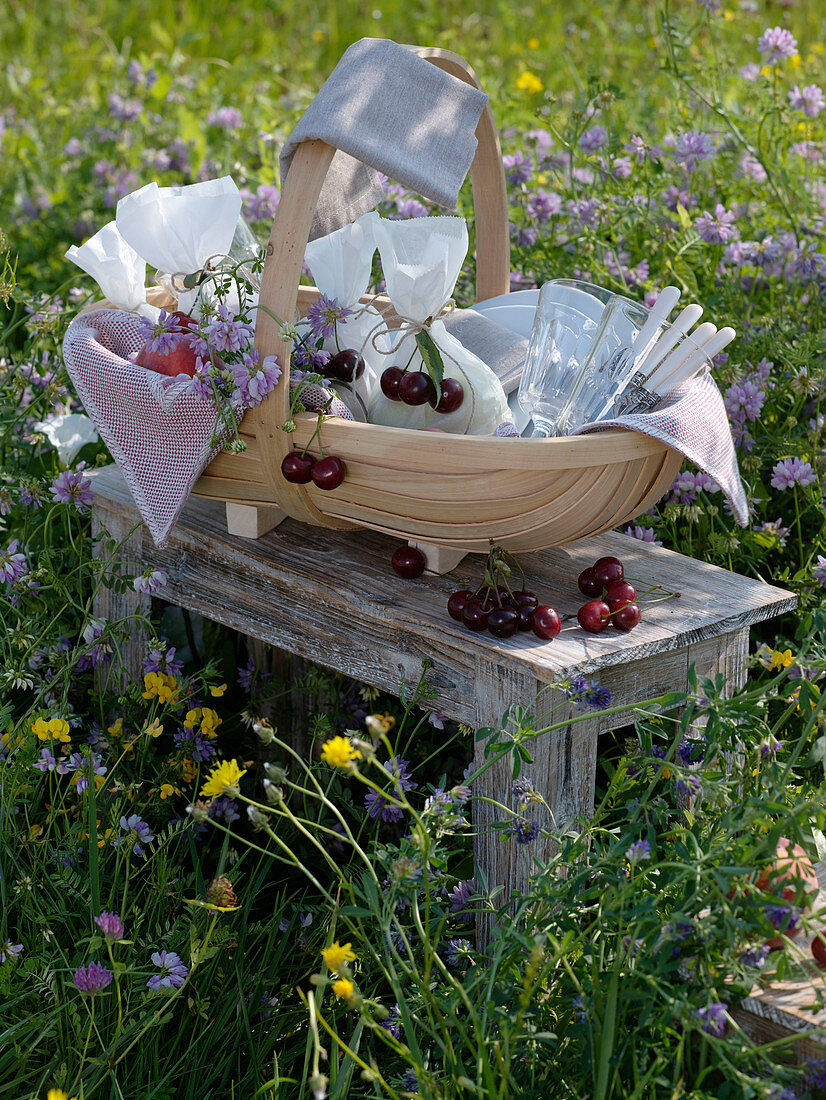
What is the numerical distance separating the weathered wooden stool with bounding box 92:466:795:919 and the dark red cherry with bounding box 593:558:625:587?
6 centimetres

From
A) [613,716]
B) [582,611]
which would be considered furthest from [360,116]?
[613,716]

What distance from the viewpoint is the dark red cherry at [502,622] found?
1.48 meters

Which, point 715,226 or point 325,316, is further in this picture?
point 715,226

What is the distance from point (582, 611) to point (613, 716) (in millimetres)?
148

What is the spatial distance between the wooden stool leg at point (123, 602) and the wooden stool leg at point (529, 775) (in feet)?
2.12

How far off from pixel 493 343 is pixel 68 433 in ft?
2.66

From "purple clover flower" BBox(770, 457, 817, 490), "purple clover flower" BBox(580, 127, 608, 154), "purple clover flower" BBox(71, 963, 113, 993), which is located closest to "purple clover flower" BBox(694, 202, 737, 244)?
"purple clover flower" BBox(580, 127, 608, 154)

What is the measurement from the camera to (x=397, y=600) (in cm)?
160

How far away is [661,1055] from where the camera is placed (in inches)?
45.7

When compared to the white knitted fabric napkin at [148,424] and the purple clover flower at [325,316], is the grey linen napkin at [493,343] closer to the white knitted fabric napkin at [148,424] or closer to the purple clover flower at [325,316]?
the purple clover flower at [325,316]

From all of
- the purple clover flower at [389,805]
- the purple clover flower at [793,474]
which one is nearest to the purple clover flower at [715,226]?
the purple clover flower at [793,474]

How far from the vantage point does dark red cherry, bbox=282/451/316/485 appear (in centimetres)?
154

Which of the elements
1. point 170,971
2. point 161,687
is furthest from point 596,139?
point 170,971

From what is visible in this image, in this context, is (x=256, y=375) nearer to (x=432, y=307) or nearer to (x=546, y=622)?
(x=432, y=307)
